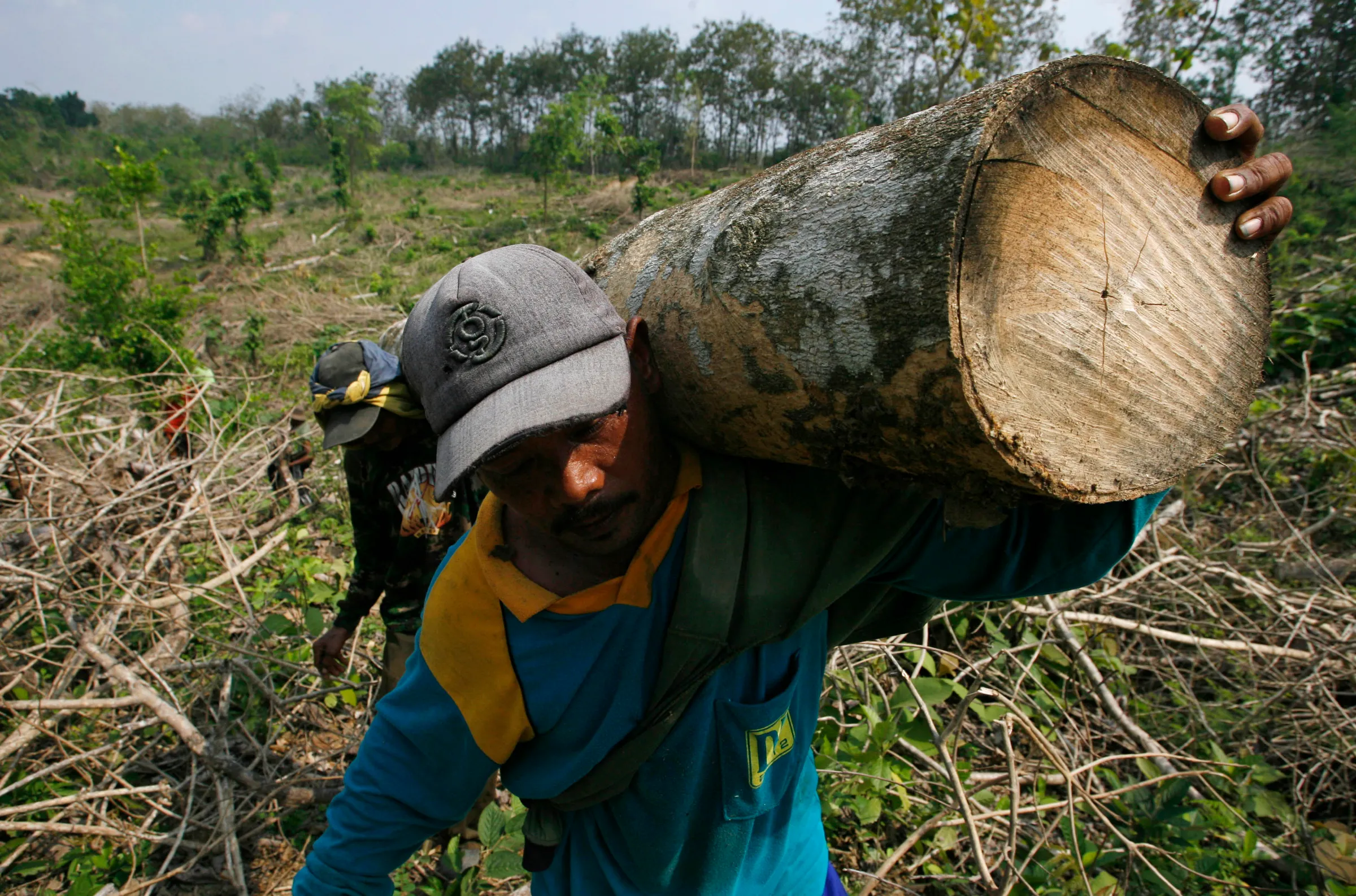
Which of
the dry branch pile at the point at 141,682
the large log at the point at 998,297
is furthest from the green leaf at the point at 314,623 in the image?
the large log at the point at 998,297

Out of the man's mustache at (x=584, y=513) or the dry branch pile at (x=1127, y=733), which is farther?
the dry branch pile at (x=1127, y=733)

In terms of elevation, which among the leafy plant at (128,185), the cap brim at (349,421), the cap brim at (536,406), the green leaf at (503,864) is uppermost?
the leafy plant at (128,185)

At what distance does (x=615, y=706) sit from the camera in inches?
39.6

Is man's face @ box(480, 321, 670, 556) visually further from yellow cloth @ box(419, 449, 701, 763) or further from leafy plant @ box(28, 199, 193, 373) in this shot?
leafy plant @ box(28, 199, 193, 373)

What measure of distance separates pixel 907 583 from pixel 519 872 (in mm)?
1138

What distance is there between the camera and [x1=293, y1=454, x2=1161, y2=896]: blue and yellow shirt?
3.28ft

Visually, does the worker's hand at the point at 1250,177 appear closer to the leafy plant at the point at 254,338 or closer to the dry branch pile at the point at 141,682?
the dry branch pile at the point at 141,682

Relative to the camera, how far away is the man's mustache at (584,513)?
0.92 m

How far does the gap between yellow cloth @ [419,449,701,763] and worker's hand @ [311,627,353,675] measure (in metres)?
1.74

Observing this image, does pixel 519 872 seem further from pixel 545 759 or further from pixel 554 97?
pixel 554 97

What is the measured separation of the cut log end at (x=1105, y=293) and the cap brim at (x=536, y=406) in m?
0.42

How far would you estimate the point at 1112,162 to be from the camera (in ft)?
2.41

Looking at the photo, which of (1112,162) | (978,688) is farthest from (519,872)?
(1112,162)

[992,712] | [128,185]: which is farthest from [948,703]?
[128,185]
